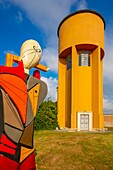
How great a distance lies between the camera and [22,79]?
5762 mm

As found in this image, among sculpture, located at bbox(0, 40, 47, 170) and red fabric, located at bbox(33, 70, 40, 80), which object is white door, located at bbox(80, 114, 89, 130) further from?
sculpture, located at bbox(0, 40, 47, 170)

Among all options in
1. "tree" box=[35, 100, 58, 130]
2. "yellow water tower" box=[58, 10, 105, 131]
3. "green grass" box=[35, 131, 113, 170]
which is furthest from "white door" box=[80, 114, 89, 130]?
"green grass" box=[35, 131, 113, 170]

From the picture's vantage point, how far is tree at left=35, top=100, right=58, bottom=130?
22.0 m

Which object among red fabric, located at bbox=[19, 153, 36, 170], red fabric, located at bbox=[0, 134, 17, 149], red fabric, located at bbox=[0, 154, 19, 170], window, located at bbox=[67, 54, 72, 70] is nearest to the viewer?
red fabric, located at bbox=[0, 154, 19, 170]

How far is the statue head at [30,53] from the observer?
6.16m

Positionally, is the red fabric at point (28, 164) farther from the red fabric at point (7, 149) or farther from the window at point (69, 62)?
the window at point (69, 62)

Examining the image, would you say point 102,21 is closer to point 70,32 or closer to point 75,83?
point 70,32

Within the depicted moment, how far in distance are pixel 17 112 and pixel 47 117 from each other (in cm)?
1718

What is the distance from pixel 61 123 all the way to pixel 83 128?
288cm

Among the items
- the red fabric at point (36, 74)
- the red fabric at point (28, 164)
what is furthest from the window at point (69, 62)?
the red fabric at point (28, 164)

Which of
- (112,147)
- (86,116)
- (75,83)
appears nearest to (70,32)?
(75,83)

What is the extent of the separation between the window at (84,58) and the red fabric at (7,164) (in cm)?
1887

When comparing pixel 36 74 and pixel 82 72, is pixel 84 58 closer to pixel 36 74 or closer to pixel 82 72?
pixel 82 72

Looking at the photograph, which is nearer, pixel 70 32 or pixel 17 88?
pixel 17 88
